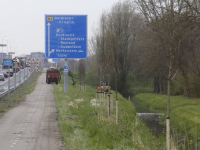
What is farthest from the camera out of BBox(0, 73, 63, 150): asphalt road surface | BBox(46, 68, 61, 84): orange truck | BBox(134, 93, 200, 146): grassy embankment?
BBox(46, 68, 61, 84): orange truck

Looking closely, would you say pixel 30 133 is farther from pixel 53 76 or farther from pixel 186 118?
pixel 53 76

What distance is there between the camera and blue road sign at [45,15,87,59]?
30859 millimetres

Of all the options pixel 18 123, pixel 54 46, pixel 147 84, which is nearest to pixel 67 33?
pixel 54 46

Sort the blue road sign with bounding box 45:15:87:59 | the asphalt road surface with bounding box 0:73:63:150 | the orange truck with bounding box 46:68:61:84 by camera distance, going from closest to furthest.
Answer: the asphalt road surface with bounding box 0:73:63:150, the blue road sign with bounding box 45:15:87:59, the orange truck with bounding box 46:68:61:84

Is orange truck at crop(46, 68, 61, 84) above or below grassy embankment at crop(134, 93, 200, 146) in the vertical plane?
above

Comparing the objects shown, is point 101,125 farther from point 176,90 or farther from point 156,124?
point 176,90

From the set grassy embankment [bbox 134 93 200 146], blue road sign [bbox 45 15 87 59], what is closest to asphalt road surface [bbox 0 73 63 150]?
grassy embankment [bbox 134 93 200 146]

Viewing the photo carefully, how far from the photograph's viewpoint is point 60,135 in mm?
12641

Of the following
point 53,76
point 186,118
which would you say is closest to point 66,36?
point 186,118

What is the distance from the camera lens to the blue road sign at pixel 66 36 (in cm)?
3086

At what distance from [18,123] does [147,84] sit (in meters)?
58.4

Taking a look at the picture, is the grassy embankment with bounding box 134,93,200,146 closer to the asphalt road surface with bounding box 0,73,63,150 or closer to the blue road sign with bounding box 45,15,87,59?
the asphalt road surface with bounding box 0,73,63,150

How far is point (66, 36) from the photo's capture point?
102ft

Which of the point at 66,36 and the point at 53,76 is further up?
the point at 66,36
